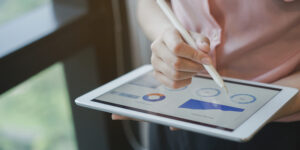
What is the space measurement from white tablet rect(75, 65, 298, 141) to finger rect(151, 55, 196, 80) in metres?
0.04

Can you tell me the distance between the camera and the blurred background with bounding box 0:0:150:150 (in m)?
1.00

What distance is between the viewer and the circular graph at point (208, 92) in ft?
2.19

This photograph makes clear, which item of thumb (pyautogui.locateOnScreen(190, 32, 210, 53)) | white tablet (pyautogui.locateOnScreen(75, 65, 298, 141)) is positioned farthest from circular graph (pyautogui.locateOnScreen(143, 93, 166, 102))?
thumb (pyautogui.locateOnScreen(190, 32, 210, 53))

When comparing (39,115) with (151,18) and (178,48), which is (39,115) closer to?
(151,18)

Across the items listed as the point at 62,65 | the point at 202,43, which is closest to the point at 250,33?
the point at 202,43

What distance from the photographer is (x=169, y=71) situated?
646mm

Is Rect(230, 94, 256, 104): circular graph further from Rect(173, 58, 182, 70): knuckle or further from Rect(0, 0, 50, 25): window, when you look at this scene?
Rect(0, 0, 50, 25): window

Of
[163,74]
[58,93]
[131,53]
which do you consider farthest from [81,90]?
[163,74]

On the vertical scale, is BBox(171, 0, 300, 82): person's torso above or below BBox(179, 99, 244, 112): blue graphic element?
above

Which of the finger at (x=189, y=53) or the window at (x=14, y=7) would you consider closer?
the finger at (x=189, y=53)

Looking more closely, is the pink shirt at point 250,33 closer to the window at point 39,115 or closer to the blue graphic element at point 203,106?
the blue graphic element at point 203,106

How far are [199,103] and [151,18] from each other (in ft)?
0.74

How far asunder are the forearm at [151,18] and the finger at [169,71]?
111 millimetres

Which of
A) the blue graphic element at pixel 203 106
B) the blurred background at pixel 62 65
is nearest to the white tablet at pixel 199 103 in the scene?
the blue graphic element at pixel 203 106
